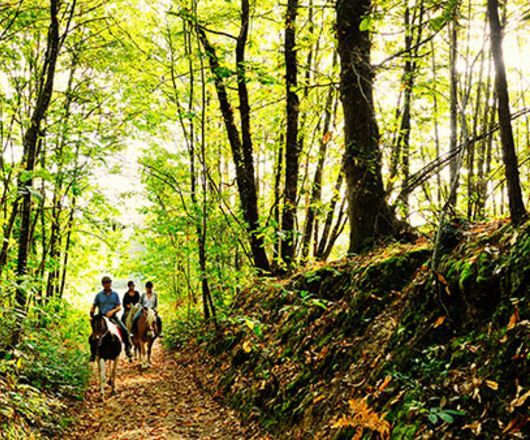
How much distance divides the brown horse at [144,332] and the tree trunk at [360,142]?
7587mm

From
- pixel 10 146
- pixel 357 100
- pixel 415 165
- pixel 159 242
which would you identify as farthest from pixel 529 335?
pixel 159 242

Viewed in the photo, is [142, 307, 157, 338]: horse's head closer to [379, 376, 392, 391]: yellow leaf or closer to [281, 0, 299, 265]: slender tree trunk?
[281, 0, 299, 265]: slender tree trunk

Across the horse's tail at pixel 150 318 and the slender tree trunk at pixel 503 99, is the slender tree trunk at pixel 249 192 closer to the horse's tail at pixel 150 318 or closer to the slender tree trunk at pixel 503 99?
the horse's tail at pixel 150 318

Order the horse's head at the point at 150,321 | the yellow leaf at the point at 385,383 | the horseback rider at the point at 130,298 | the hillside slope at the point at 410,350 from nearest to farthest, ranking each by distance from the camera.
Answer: the hillside slope at the point at 410,350, the yellow leaf at the point at 385,383, the horse's head at the point at 150,321, the horseback rider at the point at 130,298

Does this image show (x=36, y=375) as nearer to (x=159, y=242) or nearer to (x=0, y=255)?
(x=0, y=255)

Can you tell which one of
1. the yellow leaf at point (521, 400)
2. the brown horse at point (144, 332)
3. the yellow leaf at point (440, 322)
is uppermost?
the yellow leaf at point (440, 322)

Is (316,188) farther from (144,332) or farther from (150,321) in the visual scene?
(144,332)

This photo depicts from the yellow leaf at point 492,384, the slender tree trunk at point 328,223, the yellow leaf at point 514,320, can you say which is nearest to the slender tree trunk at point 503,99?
the yellow leaf at point 514,320

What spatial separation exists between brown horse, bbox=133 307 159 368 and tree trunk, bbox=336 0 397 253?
299 inches

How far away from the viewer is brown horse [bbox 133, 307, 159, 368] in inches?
497

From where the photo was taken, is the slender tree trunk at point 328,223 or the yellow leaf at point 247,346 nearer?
the yellow leaf at point 247,346

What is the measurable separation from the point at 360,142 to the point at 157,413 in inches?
235

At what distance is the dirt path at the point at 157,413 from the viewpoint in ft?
22.8

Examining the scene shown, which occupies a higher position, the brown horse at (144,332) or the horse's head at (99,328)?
the horse's head at (99,328)
